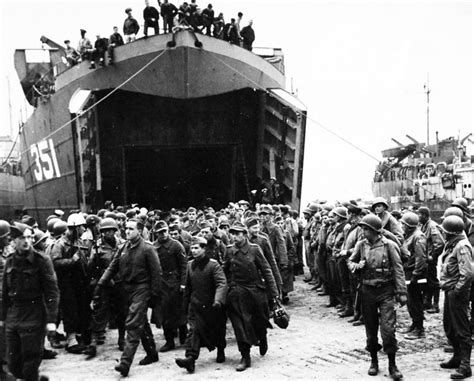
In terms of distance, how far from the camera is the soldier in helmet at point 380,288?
5.24 meters

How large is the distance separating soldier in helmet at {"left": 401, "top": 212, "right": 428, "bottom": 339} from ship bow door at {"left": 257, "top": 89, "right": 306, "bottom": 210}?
23.5 ft

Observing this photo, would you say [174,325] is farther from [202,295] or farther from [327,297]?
[327,297]

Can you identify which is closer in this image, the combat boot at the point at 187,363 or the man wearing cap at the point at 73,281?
the combat boot at the point at 187,363

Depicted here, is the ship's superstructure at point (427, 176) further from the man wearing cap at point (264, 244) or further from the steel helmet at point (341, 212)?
the man wearing cap at point (264, 244)

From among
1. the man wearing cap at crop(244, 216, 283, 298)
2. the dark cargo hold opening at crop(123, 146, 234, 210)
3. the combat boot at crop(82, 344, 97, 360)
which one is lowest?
the combat boot at crop(82, 344, 97, 360)

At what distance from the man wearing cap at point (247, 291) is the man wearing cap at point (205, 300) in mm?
163

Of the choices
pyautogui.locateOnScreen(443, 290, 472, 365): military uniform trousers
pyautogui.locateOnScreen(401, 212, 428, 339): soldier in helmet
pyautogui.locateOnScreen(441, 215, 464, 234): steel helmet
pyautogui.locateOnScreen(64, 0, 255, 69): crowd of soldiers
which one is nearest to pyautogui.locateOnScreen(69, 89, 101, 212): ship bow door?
pyautogui.locateOnScreen(64, 0, 255, 69): crowd of soldiers

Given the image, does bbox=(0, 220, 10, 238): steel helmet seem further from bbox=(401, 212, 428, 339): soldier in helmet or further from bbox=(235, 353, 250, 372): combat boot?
bbox=(401, 212, 428, 339): soldier in helmet

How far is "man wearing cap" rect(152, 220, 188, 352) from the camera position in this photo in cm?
653

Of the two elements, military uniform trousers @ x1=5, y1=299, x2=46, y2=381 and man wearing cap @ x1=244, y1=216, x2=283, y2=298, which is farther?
man wearing cap @ x1=244, y1=216, x2=283, y2=298

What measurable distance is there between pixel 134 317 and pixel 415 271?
136 inches

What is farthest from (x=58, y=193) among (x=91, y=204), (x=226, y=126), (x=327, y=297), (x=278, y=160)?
(x=327, y=297)

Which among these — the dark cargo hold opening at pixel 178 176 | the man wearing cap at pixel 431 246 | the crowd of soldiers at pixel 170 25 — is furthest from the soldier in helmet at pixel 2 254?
the dark cargo hold opening at pixel 178 176

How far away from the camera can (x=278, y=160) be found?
49.5ft
